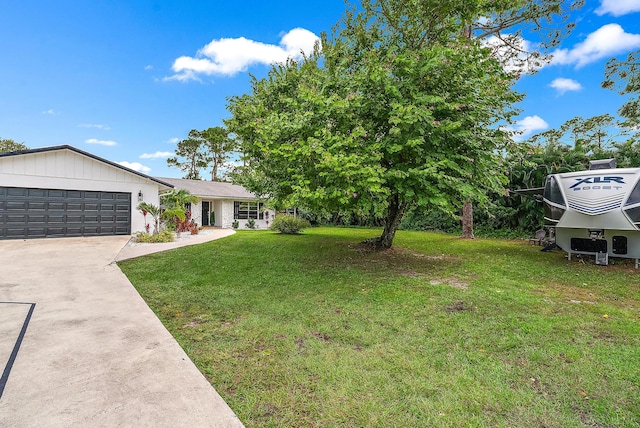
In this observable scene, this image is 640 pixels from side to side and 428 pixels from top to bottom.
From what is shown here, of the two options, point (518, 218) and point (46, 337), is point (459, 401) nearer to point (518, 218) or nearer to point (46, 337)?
point (46, 337)

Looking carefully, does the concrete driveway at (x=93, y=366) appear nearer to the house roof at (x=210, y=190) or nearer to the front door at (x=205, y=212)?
the house roof at (x=210, y=190)

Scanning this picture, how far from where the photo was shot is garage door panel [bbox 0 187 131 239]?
42.5 ft

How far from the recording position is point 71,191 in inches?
554

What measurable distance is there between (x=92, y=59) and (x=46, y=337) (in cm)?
1721

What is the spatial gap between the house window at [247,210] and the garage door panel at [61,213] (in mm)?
9170

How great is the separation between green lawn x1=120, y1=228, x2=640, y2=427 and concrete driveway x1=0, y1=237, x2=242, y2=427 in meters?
0.25

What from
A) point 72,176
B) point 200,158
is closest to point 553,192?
point 72,176

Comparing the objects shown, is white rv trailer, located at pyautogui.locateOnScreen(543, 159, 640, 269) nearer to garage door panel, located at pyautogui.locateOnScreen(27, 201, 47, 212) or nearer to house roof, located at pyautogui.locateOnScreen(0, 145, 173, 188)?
house roof, located at pyautogui.locateOnScreen(0, 145, 173, 188)

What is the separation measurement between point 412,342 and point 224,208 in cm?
2166

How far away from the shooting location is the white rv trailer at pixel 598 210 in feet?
24.0

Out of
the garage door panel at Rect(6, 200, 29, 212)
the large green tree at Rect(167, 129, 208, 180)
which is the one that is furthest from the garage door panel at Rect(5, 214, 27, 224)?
the large green tree at Rect(167, 129, 208, 180)

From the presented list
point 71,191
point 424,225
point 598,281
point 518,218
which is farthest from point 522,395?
point 424,225

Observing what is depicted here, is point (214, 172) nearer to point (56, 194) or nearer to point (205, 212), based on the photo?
point (205, 212)

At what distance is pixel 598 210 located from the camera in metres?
7.54
